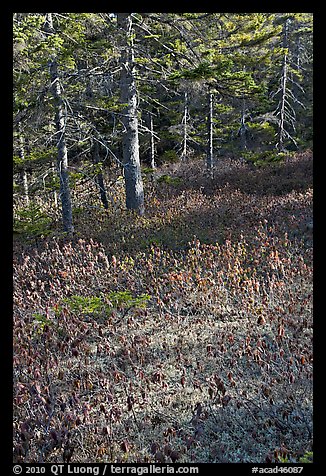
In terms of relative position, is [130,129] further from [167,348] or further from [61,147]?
[167,348]

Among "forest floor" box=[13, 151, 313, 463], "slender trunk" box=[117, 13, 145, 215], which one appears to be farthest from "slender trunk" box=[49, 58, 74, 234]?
"slender trunk" box=[117, 13, 145, 215]

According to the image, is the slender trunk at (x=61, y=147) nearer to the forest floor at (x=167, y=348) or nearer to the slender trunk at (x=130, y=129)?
the forest floor at (x=167, y=348)

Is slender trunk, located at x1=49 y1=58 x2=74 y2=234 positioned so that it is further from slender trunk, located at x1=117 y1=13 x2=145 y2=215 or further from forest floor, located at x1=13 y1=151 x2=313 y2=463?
slender trunk, located at x1=117 y1=13 x2=145 y2=215

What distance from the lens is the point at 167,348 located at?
572 cm

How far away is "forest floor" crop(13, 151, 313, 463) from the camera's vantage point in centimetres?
411

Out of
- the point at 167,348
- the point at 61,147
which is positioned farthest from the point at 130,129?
the point at 167,348

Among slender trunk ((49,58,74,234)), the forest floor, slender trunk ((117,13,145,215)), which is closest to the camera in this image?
the forest floor

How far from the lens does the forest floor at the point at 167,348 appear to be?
411 cm

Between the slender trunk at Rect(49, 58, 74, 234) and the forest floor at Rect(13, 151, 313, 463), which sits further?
the slender trunk at Rect(49, 58, 74, 234)

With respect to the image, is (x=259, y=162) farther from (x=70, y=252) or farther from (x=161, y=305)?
(x=161, y=305)
